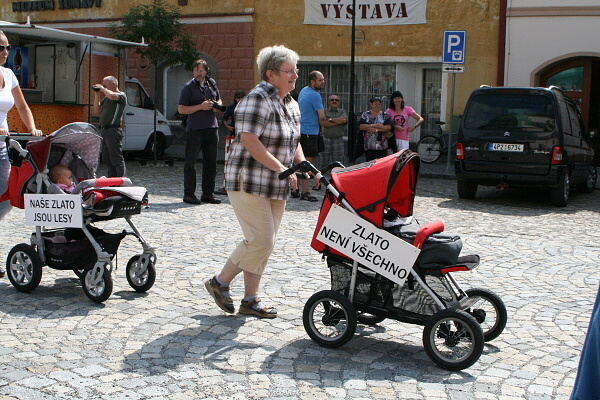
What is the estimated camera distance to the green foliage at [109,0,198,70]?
19422 mm

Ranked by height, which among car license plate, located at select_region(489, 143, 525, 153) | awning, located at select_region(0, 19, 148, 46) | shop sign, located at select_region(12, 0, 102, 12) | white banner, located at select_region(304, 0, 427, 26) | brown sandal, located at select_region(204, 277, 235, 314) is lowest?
brown sandal, located at select_region(204, 277, 235, 314)

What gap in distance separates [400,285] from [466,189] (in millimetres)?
8708

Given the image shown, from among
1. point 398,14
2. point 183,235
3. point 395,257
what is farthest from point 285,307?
point 398,14

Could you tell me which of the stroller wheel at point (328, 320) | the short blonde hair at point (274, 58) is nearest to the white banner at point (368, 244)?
the stroller wheel at point (328, 320)

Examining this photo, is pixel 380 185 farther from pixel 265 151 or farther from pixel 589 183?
pixel 589 183

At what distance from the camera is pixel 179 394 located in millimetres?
4363

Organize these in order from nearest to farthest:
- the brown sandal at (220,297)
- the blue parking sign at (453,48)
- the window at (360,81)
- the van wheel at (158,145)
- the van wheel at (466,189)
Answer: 1. the brown sandal at (220,297)
2. the van wheel at (466,189)
3. the blue parking sign at (453,48)
4. the van wheel at (158,145)
5. the window at (360,81)

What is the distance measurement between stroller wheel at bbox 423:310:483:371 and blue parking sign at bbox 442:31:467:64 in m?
12.4

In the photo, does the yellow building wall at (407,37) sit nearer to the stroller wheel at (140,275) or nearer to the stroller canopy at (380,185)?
the stroller wheel at (140,275)

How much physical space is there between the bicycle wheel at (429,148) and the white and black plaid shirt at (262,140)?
14.2 metres

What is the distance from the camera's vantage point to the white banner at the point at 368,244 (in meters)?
4.92

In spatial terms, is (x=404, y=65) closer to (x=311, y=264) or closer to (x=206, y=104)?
(x=206, y=104)

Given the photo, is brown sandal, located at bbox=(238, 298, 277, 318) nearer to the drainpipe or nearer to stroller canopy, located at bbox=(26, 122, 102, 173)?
stroller canopy, located at bbox=(26, 122, 102, 173)

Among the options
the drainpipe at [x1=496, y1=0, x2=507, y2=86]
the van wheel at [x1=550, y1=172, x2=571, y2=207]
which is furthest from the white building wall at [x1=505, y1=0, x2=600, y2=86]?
the van wheel at [x1=550, y1=172, x2=571, y2=207]
